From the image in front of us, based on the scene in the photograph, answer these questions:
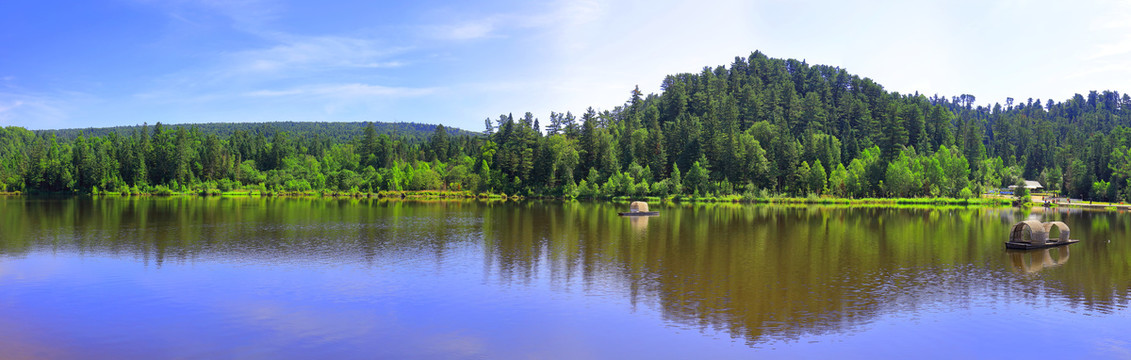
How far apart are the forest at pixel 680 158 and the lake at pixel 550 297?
86.7m

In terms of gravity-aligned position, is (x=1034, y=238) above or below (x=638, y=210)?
below

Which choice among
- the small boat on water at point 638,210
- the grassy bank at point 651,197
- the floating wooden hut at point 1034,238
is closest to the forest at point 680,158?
the grassy bank at point 651,197

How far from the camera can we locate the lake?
20984mm

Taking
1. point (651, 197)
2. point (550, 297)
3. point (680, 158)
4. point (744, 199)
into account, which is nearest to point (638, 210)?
point (651, 197)

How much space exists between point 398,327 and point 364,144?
179141 millimetres

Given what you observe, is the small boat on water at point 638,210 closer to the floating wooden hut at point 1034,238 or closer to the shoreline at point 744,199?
the floating wooden hut at point 1034,238

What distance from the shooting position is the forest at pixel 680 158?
137m

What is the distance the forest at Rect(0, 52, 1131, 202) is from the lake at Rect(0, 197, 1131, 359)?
8667 cm

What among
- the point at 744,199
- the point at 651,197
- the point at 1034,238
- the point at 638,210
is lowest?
the point at 1034,238

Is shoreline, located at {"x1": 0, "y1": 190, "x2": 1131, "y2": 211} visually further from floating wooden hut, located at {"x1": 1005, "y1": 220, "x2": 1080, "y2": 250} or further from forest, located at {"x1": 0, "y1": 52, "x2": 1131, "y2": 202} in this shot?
floating wooden hut, located at {"x1": 1005, "y1": 220, "x2": 1080, "y2": 250}

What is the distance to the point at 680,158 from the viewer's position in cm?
14825

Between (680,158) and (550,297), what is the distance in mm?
123278

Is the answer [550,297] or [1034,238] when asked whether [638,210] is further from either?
[550,297]

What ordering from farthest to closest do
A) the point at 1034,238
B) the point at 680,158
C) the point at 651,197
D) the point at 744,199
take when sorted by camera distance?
the point at 680,158 → the point at 651,197 → the point at 744,199 → the point at 1034,238
